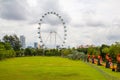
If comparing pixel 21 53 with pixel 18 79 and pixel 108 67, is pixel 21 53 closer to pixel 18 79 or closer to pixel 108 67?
pixel 108 67

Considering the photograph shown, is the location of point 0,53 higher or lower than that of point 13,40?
lower

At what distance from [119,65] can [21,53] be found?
352 feet

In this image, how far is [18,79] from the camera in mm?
25297

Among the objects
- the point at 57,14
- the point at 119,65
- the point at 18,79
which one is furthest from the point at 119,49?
the point at 57,14

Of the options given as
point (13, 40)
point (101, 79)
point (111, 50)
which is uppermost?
point (13, 40)

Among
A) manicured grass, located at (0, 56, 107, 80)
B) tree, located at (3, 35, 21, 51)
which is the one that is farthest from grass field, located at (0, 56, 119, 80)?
tree, located at (3, 35, 21, 51)

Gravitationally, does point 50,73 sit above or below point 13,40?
below

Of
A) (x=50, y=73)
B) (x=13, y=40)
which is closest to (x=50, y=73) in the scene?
(x=50, y=73)

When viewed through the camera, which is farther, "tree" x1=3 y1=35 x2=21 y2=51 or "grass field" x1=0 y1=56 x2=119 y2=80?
"tree" x1=3 y1=35 x2=21 y2=51

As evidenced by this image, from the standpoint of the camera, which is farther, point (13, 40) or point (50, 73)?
point (13, 40)

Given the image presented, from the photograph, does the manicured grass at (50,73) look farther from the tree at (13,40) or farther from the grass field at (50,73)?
the tree at (13,40)

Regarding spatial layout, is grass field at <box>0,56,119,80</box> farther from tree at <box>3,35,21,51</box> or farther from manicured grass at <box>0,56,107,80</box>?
tree at <box>3,35,21,51</box>

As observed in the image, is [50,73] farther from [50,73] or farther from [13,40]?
[13,40]

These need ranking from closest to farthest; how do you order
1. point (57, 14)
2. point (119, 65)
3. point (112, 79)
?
point (112, 79) → point (119, 65) → point (57, 14)
